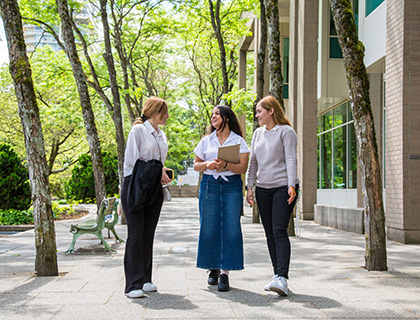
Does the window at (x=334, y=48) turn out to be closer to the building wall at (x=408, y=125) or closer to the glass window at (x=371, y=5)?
the glass window at (x=371, y=5)

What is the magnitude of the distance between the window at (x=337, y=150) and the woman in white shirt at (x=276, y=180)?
1479cm

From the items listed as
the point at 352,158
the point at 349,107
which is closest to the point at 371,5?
the point at 349,107

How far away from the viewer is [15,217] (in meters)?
17.7

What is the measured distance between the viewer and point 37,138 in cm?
750

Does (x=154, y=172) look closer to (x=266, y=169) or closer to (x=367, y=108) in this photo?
(x=266, y=169)

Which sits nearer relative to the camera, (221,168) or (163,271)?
(221,168)

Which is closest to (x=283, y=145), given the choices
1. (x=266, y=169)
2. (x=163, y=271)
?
(x=266, y=169)

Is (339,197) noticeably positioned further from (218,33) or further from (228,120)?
(228,120)

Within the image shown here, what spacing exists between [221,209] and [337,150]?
17213 mm

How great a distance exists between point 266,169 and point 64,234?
9.33 meters

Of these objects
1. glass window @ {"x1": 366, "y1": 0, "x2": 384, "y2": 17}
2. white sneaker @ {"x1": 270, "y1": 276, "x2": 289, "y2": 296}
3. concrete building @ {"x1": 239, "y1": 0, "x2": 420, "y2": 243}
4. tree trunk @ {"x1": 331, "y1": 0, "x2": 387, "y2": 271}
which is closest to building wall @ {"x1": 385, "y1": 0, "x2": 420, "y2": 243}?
concrete building @ {"x1": 239, "y1": 0, "x2": 420, "y2": 243}

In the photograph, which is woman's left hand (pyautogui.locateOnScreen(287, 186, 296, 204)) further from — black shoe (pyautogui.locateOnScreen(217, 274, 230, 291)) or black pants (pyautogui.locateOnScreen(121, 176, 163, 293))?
black pants (pyautogui.locateOnScreen(121, 176, 163, 293))

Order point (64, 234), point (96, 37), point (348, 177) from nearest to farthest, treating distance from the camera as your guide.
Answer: point (64, 234), point (348, 177), point (96, 37)

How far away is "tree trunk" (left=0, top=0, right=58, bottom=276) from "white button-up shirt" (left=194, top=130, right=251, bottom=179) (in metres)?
2.36
